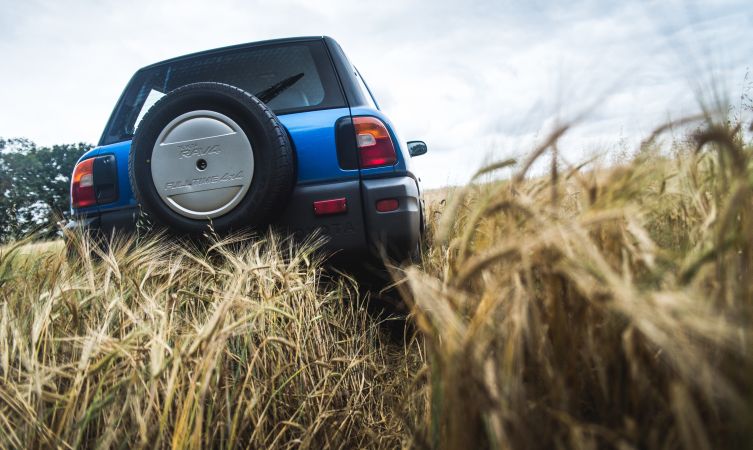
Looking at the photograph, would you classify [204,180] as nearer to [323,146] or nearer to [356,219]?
[323,146]

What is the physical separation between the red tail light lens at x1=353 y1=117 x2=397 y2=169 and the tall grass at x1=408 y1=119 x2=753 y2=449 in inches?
57.2

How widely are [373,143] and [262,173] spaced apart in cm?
57

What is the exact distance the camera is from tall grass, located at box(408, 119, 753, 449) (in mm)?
675

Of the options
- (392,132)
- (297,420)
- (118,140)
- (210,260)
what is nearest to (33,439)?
(297,420)

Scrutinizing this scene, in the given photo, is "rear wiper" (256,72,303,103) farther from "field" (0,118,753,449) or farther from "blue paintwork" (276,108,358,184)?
"field" (0,118,753,449)

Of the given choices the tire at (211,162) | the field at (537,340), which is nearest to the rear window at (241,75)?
the tire at (211,162)

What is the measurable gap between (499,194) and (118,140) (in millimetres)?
2701

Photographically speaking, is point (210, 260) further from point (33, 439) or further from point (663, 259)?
point (663, 259)

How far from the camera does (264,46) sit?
2928 mm

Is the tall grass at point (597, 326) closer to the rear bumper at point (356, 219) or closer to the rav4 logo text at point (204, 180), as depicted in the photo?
the rear bumper at point (356, 219)

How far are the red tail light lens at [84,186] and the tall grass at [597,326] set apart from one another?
2.43 m

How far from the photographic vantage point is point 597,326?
2.95 feet

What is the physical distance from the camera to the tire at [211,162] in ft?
7.38

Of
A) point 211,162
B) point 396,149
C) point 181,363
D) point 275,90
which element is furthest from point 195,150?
point 181,363
